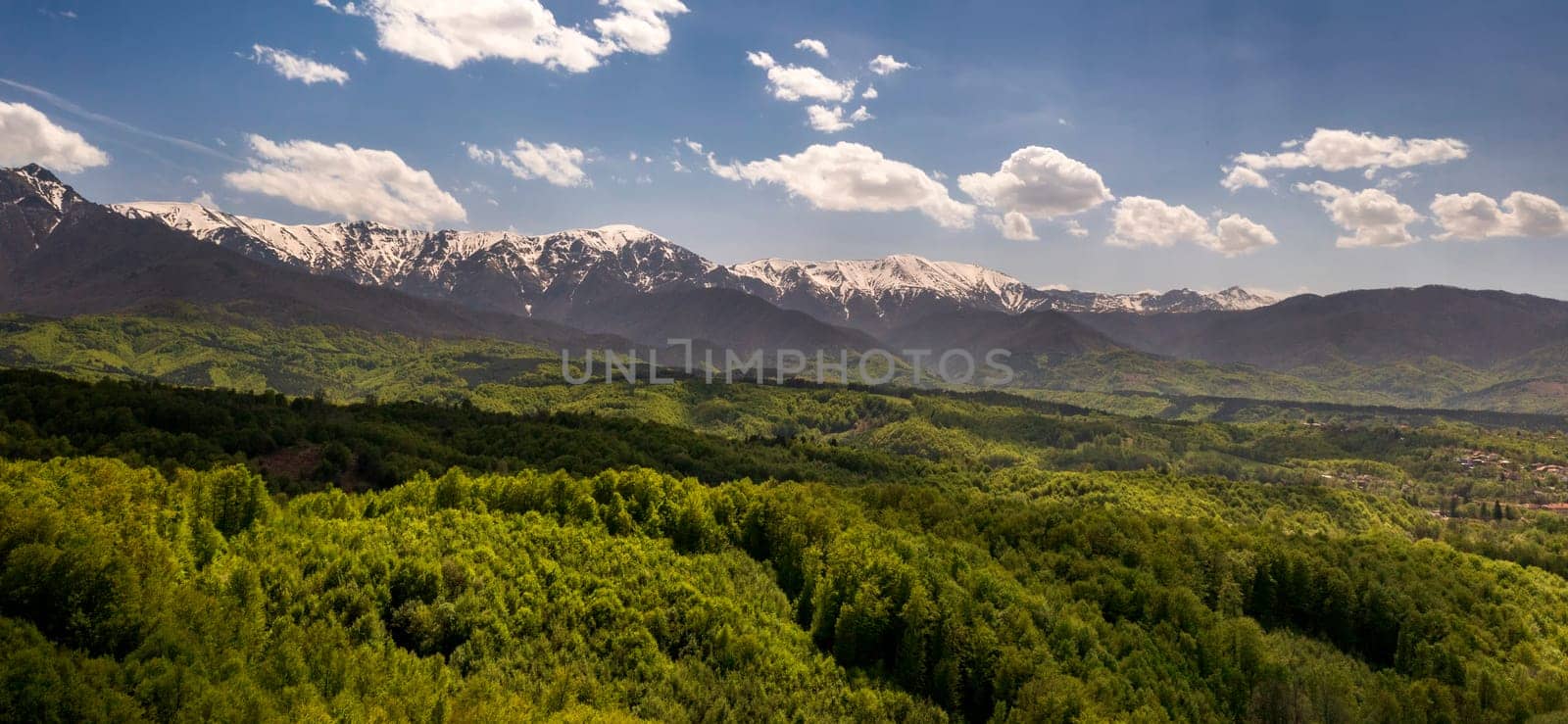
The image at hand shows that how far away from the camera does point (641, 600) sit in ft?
214

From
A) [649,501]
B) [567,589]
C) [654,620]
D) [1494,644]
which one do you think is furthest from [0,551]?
[1494,644]

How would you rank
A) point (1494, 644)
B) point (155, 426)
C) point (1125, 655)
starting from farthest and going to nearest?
point (155, 426) → point (1494, 644) → point (1125, 655)

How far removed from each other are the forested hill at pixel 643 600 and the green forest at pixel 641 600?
0.27 m

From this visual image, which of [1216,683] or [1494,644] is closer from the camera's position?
[1216,683]

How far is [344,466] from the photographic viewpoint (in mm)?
112312

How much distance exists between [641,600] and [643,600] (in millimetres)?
178

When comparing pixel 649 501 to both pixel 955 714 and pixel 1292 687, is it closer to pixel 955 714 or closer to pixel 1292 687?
pixel 955 714

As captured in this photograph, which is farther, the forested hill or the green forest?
the forested hill

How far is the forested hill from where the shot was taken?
38.4m

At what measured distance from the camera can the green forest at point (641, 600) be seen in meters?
38.2

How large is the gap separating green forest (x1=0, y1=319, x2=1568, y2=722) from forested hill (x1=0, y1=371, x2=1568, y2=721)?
10.8 inches

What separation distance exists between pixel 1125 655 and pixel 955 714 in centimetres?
2300

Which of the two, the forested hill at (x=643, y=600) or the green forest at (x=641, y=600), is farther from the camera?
the forested hill at (x=643, y=600)

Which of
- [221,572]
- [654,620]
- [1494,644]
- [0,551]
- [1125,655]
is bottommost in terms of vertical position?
[1494,644]
